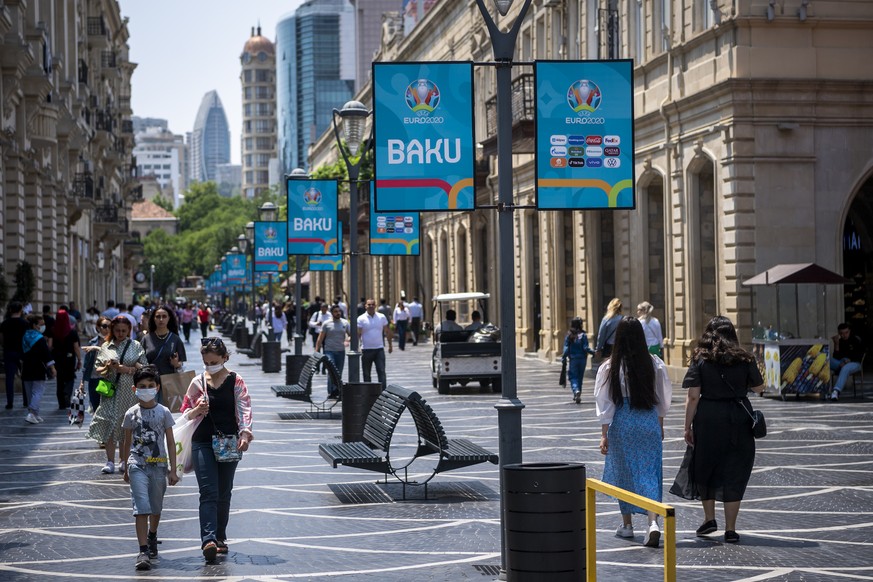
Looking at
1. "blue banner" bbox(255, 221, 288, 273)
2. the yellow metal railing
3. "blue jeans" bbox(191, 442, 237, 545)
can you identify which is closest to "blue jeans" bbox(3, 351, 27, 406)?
"blue banner" bbox(255, 221, 288, 273)

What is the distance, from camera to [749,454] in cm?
1041

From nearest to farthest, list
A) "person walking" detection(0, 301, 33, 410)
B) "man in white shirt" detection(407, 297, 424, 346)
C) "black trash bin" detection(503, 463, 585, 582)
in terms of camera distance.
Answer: "black trash bin" detection(503, 463, 585, 582) → "person walking" detection(0, 301, 33, 410) → "man in white shirt" detection(407, 297, 424, 346)

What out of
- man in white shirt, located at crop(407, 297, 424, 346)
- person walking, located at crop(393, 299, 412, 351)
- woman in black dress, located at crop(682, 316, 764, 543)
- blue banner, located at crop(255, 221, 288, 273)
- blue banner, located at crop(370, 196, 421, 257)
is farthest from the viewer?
man in white shirt, located at crop(407, 297, 424, 346)

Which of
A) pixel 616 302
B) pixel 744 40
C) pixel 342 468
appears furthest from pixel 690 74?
pixel 342 468

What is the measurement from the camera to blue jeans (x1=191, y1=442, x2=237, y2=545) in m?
9.95

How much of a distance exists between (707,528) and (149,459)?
13.7 ft

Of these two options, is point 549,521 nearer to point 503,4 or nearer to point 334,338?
point 503,4

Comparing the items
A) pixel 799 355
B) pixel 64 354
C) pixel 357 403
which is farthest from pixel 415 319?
pixel 357 403

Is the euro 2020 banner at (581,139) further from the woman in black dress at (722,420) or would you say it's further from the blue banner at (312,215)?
the blue banner at (312,215)

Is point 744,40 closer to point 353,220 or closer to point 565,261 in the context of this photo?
point 353,220

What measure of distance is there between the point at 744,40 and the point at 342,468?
13.8 metres

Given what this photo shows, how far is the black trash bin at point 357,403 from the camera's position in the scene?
16469mm

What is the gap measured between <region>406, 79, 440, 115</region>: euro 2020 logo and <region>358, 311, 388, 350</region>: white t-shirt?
14.4 meters

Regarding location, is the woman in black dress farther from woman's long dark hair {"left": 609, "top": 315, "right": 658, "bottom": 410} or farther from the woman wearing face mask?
the woman wearing face mask
